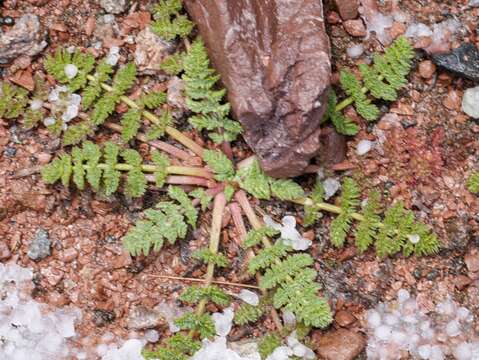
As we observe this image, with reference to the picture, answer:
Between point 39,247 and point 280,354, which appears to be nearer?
point 280,354

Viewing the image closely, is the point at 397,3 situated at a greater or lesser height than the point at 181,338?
greater

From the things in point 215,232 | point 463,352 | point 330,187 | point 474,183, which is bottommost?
point 463,352

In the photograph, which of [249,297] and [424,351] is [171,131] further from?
[424,351]

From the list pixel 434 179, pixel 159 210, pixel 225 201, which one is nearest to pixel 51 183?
pixel 159 210

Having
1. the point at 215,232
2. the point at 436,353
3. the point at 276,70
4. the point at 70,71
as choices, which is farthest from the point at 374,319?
the point at 70,71

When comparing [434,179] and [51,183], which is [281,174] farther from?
[51,183]

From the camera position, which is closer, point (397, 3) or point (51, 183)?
point (51, 183)
